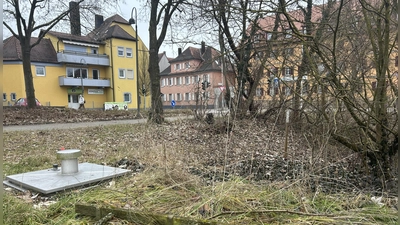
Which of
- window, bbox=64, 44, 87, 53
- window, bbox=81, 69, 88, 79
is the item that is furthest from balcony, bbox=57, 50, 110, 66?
window, bbox=81, 69, 88, 79

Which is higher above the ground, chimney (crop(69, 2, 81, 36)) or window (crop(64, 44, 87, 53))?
window (crop(64, 44, 87, 53))

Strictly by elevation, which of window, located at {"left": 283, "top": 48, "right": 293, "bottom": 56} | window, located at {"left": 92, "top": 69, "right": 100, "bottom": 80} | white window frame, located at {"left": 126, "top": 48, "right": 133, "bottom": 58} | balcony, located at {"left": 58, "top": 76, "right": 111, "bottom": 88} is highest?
white window frame, located at {"left": 126, "top": 48, "right": 133, "bottom": 58}

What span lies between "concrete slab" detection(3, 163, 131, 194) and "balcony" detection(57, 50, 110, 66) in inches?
1345

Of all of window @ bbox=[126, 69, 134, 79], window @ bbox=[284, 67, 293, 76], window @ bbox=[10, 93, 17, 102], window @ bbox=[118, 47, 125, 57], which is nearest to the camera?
window @ bbox=[284, 67, 293, 76]

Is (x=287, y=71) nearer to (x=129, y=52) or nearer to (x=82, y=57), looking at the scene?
(x=82, y=57)

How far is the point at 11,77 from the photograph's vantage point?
3152 cm

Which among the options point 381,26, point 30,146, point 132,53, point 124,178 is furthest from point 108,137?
point 132,53

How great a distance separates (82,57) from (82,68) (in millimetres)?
1701

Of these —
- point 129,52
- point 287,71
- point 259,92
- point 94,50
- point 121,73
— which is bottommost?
point 259,92

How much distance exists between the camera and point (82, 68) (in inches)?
1451

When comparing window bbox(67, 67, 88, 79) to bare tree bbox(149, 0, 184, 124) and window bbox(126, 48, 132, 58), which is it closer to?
window bbox(126, 48, 132, 58)

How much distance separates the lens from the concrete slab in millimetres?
3488

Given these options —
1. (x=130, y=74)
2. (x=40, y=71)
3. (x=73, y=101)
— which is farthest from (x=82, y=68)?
(x=130, y=74)

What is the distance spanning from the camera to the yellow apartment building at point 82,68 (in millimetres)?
33125
